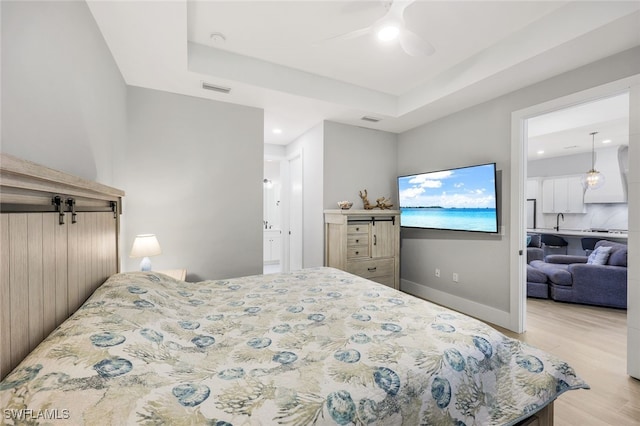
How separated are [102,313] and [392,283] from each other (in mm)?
3359

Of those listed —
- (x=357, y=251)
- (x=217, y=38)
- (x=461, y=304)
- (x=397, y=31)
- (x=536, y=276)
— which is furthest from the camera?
(x=536, y=276)

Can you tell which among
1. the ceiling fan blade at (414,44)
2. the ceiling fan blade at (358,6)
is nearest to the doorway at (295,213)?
the ceiling fan blade at (358,6)

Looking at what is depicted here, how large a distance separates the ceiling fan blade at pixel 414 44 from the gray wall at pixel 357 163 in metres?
1.85

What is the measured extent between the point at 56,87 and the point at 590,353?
13.9 feet

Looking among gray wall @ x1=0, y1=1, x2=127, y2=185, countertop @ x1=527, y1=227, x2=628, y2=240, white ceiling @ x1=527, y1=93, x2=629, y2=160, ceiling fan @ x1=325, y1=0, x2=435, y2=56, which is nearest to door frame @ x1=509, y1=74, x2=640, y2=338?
white ceiling @ x1=527, y1=93, x2=629, y2=160

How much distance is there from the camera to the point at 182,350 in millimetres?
1020

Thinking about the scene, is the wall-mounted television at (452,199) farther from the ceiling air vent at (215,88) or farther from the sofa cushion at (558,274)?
the ceiling air vent at (215,88)

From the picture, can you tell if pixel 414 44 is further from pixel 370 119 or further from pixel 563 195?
pixel 563 195

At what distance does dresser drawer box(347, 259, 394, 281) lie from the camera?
349 centimetres

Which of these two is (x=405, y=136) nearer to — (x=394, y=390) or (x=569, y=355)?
(x=569, y=355)

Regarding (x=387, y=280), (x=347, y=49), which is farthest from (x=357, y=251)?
(x=347, y=49)

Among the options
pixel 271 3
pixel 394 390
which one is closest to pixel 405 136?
pixel 271 3

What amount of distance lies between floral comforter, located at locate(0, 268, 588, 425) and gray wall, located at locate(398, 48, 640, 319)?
2113 mm

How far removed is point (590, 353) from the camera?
2432mm
